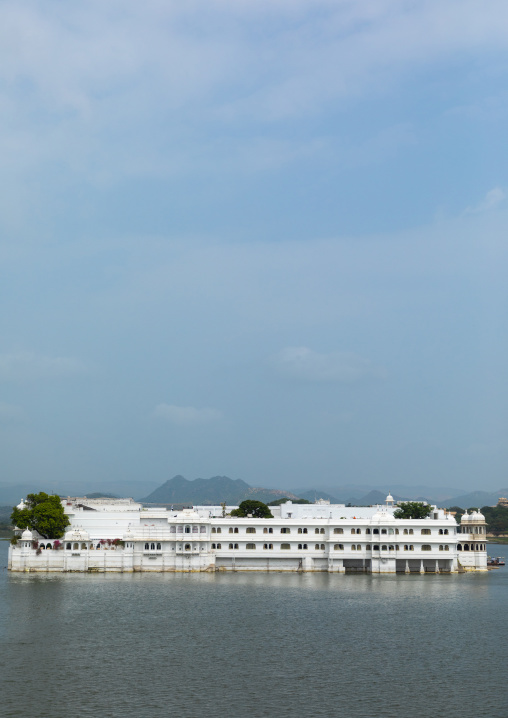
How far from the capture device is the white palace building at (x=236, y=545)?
8231 centimetres

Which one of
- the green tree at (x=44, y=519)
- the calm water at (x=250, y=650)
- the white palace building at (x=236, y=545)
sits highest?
the green tree at (x=44, y=519)

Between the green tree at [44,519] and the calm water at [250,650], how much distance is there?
480 inches

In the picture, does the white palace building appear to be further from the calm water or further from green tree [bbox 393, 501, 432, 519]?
green tree [bbox 393, 501, 432, 519]

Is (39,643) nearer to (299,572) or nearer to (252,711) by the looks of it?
(252,711)

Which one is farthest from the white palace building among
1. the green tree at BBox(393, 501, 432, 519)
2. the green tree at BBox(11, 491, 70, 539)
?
the green tree at BBox(393, 501, 432, 519)

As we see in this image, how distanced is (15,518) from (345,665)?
50.2 meters

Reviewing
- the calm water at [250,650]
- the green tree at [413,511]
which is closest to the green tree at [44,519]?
the calm water at [250,650]

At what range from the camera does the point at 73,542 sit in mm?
81875

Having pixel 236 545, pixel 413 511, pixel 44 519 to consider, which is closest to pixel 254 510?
pixel 413 511

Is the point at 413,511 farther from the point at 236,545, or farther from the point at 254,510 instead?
the point at 236,545

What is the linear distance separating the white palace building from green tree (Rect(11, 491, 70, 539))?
1.10m

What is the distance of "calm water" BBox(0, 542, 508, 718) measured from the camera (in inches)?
1404

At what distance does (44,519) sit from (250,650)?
4279 cm

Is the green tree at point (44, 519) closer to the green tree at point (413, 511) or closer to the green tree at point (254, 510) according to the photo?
the green tree at point (254, 510)
